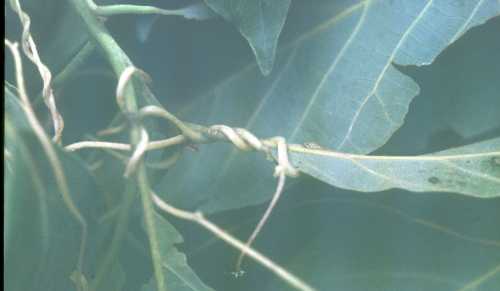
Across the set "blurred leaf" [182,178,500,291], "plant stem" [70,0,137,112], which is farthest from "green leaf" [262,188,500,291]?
"plant stem" [70,0,137,112]

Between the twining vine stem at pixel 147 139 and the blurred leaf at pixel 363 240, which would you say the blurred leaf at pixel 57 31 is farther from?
the blurred leaf at pixel 363 240

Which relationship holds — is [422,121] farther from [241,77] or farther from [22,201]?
[22,201]

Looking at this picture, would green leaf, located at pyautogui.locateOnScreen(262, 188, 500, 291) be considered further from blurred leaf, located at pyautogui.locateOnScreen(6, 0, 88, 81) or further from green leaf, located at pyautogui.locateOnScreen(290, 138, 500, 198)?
blurred leaf, located at pyautogui.locateOnScreen(6, 0, 88, 81)

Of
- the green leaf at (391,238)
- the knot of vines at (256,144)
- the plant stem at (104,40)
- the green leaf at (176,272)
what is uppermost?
the plant stem at (104,40)

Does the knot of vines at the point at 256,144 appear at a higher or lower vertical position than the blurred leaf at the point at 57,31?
lower

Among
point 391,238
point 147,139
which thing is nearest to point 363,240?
point 391,238

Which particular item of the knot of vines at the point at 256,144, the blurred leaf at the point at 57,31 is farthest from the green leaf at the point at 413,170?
the blurred leaf at the point at 57,31
